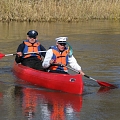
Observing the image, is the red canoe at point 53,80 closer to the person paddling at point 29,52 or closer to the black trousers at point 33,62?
the black trousers at point 33,62

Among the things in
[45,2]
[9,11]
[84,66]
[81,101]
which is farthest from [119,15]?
[81,101]

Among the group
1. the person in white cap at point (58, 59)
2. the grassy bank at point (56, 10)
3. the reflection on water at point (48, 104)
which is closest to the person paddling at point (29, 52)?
the person in white cap at point (58, 59)

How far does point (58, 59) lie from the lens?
1112cm

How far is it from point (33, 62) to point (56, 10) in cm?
2070

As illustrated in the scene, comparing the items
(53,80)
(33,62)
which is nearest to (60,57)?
(53,80)

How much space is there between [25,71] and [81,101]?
308 cm

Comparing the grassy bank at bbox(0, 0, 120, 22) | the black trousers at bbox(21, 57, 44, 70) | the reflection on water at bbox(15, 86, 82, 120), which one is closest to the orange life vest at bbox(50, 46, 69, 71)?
the reflection on water at bbox(15, 86, 82, 120)

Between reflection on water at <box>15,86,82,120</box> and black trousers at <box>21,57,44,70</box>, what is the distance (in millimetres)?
1597

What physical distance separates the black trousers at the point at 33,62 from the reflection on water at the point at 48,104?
1597 mm

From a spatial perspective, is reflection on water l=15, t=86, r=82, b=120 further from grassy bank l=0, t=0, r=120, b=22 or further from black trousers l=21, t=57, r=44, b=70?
grassy bank l=0, t=0, r=120, b=22

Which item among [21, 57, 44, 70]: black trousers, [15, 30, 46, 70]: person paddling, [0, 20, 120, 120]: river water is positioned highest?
[15, 30, 46, 70]: person paddling

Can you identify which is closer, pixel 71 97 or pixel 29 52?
pixel 71 97

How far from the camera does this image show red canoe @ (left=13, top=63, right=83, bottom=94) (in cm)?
1020

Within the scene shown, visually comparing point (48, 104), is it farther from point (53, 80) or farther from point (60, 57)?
point (60, 57)
